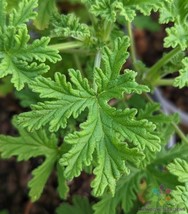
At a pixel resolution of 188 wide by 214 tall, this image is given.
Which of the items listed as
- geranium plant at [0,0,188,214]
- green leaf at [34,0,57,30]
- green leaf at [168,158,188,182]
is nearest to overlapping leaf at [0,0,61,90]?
geranium plant at [0,0,188,214]

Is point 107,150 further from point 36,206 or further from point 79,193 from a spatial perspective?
point 36,206

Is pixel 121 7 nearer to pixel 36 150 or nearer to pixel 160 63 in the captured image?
pixel 160 63

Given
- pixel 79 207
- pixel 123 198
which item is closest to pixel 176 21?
pixel 123 198

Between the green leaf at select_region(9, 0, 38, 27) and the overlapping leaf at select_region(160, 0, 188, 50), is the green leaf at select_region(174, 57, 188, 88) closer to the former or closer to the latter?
the overlapping leaf at select_region(160, 0, 188, 50)

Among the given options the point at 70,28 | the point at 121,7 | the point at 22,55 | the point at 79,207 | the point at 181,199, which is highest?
the point at 121,7

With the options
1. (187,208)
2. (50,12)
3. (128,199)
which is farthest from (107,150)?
(50,12)

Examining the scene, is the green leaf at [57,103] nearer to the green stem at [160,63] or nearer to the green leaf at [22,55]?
the green leaf at [22,55]
